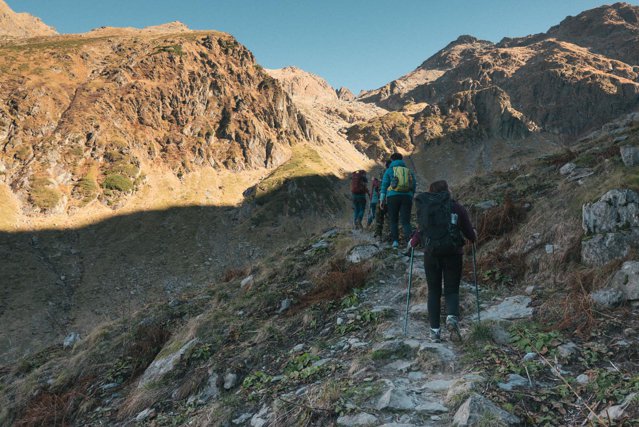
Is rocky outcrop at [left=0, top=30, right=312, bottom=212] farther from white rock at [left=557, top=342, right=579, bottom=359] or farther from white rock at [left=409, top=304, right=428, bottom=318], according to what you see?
white rock at [left=557, top=342, right=579, bottom=359]

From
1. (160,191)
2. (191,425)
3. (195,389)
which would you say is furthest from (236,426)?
(160,191)

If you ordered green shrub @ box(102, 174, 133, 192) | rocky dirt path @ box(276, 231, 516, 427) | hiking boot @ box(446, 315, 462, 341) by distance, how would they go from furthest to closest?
green shrub @ box(102, 174, 133, 192)
hiking boot @ box(446, 315, 462, 341)
rocky dirt path @ box(276, 231, 516, 427)

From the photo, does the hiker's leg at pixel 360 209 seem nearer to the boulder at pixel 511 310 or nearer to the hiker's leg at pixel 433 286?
the boulder at pixel 511 310

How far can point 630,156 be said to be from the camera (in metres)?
9.25

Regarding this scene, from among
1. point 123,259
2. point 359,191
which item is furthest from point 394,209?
point 123,259

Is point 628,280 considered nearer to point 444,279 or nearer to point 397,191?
point 444,279

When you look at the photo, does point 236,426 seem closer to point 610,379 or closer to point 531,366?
point 531,366

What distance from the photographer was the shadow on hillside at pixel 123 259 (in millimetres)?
27688

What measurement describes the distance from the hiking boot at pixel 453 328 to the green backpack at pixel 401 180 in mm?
5060

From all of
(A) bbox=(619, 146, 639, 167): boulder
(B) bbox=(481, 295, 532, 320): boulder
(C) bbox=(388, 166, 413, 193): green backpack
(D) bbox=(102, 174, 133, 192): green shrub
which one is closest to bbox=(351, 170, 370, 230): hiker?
(C) bbox=(388, 166, 413, 193): green backpack

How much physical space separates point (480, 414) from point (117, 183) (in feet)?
168

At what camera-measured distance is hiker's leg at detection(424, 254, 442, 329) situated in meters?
6.11

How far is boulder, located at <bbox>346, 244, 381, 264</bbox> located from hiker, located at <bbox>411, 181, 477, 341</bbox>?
4.02 m

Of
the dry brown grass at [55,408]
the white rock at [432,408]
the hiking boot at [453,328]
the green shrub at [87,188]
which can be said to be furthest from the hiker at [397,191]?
the green shrub at [87,188]
